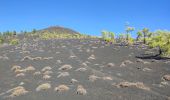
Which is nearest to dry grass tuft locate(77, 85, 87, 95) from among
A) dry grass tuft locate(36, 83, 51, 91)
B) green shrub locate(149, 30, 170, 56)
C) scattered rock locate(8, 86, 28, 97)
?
dry grass tuft locate(36, 83, 51, 91)

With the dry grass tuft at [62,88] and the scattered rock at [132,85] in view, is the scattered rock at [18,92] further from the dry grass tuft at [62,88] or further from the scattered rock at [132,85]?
the scattered rock at [132,85]

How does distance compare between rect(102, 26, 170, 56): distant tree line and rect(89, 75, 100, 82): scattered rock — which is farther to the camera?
rect(102, 26, 170, 56): distant tree line

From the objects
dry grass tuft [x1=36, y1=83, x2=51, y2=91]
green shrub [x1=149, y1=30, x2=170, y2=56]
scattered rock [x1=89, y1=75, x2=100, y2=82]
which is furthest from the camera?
green shrub [x1=149, y1=30, x2=170, y2=56]

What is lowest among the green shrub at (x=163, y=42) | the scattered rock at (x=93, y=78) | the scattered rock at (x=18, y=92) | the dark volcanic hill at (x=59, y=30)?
the scattered rock at (x=18, y=92)

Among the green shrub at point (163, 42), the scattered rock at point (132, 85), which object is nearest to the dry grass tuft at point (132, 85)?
the scattered rock at point (132, 85)

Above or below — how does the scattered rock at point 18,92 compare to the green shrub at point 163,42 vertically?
below

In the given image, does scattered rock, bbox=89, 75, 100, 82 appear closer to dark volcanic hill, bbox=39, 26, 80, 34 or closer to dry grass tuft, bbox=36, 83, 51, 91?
dry grass tuft, bbox=36, 83, 51, 91

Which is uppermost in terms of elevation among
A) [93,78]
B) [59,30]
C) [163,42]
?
[59,30]

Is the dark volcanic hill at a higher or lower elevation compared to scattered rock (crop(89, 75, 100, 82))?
higher

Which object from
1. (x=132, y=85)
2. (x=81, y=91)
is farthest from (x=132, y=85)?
(x=81, y=91)

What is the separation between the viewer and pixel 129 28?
89812mm

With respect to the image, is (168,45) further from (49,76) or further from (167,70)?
(49,76)

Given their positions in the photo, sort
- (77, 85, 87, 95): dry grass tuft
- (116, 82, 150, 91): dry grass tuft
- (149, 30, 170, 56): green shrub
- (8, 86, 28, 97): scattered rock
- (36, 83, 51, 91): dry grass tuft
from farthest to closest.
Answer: (149, 30, 170, 56): green shrub
(116, 82, 150, 91): dry grass tuft
(36, 83, 51, 91): dry grass tuft
(8, 86, 28, 97): scattered rock
(77, 85, 87, 95): dry grass tuft

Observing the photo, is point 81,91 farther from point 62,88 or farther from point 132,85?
point 132,85
